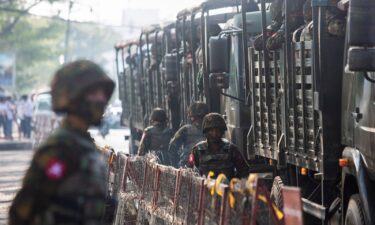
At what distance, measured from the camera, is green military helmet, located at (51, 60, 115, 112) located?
540cm

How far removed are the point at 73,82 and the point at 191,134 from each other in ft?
30.8

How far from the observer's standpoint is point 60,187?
17.3 ft

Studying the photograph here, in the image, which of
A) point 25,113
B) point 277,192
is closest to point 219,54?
point 277,192

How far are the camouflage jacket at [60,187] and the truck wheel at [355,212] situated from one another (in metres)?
4.88

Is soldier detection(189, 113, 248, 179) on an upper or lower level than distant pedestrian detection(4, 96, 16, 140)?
upper

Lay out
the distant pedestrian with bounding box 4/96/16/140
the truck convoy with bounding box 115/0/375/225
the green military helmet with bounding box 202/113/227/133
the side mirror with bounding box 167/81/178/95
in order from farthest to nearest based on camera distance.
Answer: the distant pedestrian with bounding box 4/96/16/140
the side mirror with bounding box 167/81/178/95
the green military helmet with bounding box 202/113/227/133
the truck convoy with bounding box 115/0/375/225

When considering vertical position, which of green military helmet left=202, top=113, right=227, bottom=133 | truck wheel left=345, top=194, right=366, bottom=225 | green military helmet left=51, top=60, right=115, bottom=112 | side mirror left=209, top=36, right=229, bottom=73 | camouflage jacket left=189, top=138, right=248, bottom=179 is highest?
green military helmet left=51, top=60, right=115, bottom=112

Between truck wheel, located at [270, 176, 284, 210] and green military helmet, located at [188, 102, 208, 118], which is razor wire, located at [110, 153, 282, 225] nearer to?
truck wheel, located at [270, 176, 284, 210]

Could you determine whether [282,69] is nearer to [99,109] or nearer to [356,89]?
[356,89]

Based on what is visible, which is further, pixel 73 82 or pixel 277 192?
pixel 277 192

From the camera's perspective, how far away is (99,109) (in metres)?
5.47

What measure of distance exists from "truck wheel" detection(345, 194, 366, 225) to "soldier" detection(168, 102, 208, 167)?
4.38m

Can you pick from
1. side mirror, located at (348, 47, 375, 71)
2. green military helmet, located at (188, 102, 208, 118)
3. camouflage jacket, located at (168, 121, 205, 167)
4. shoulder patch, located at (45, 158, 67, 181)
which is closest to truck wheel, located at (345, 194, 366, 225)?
side mirror, located at (348, 47, 375, 71)

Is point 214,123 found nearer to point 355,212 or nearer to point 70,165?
point 355,212
